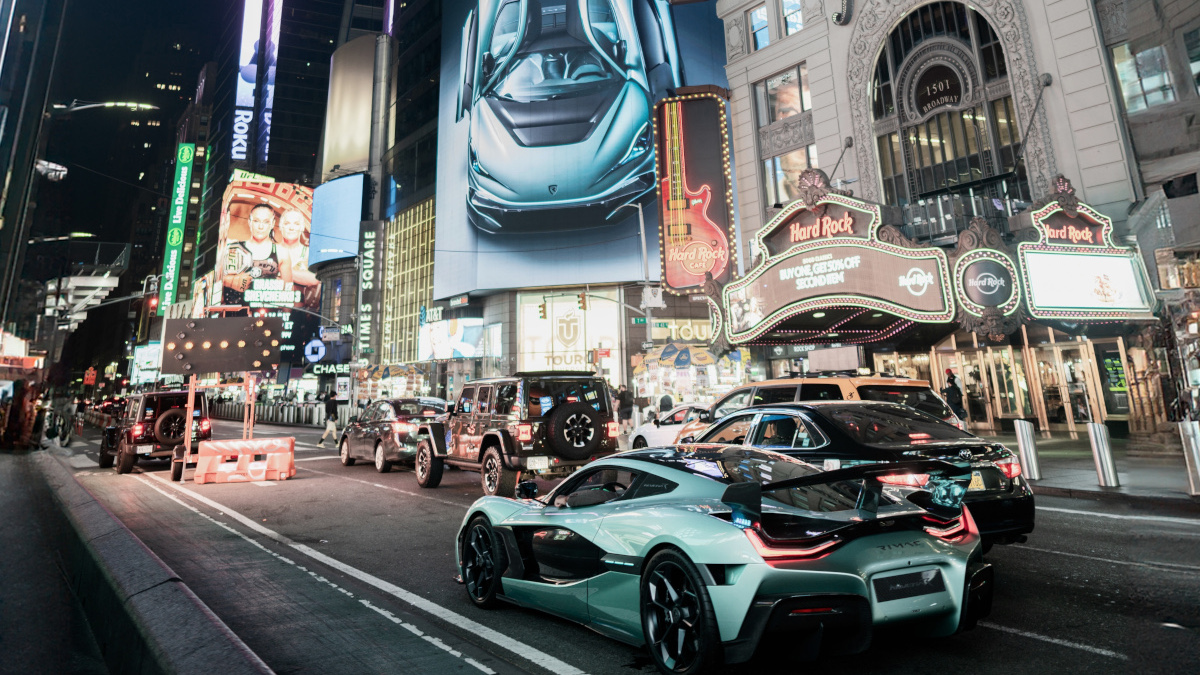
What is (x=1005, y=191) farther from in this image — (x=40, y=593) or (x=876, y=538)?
(x=40, y=593)

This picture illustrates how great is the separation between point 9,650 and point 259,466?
→ 10593 mm

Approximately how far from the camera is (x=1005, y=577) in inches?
217

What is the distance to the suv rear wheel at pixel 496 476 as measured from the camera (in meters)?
10.7

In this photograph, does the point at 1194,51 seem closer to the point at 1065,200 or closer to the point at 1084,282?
the point at 1065,200

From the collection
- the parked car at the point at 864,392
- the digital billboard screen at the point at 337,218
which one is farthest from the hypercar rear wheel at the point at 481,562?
the digital billboard screen at the point at 337,218

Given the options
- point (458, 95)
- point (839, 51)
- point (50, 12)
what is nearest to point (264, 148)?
point (458, 95)

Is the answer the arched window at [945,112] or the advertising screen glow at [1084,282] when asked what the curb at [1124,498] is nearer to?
the advertising screen glow at [1084,282]

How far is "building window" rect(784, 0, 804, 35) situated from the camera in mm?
29016

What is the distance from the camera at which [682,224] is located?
39000 mm

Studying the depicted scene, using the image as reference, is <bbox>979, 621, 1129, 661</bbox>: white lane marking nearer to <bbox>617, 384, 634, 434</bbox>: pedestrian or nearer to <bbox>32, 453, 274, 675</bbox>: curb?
<bbox>32, 453, 274, 675</bbox>: curb

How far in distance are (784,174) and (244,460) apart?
24169 mm

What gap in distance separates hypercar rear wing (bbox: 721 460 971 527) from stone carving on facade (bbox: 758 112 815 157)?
26618 millimetres

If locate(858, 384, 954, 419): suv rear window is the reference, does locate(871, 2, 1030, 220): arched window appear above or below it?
above

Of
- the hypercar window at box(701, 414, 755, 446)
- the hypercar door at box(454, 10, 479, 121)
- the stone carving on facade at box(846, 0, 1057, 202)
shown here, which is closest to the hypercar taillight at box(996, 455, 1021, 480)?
the hypercar window at box(701, 414, 755, 446)
